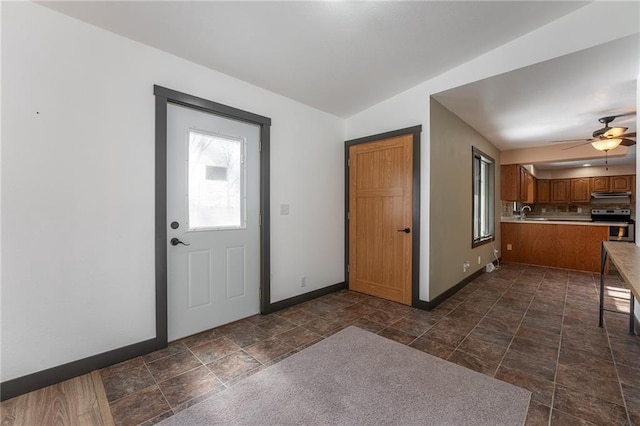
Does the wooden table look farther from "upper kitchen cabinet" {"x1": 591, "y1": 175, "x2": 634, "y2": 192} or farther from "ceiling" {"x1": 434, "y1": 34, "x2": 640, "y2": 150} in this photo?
"upper kitchen cabinet" {"x1": 591, "y1": 175, "x2": 634, "y2": 192}

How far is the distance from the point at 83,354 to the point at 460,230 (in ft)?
14.6

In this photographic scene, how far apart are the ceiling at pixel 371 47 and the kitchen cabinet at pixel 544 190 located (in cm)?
498

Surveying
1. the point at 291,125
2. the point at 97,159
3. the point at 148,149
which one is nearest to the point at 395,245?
the point at 291,125

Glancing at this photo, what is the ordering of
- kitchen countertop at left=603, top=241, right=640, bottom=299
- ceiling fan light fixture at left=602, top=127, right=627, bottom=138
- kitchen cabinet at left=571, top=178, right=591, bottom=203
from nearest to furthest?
kitchen countertop at left=603, top=241, right=640, bottom=299 → ceiling fan light fixture at left=602, top=127, right=627, bottom=138 → kitchen cabinet at left=571, top=178, right=591, bottom=203

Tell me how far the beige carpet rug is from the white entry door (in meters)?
1.01

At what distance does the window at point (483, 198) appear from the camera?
4.76m

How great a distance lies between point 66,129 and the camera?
192cm

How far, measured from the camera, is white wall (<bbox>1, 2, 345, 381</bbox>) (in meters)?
1.75

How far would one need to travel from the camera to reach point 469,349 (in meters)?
2.34

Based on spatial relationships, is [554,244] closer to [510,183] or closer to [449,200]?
[510,183]

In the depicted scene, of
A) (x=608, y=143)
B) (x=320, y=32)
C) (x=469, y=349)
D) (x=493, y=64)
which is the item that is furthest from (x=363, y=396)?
(x=608, y=143)

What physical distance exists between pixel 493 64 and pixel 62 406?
4356 mm

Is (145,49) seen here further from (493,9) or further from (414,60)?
(493,9)

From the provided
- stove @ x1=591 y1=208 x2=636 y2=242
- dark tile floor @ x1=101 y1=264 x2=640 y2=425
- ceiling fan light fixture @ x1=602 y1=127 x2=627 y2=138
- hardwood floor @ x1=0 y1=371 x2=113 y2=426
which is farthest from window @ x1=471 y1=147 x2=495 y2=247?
hardwood floor @ x1=0 y1=371 x2=113 y2=426
